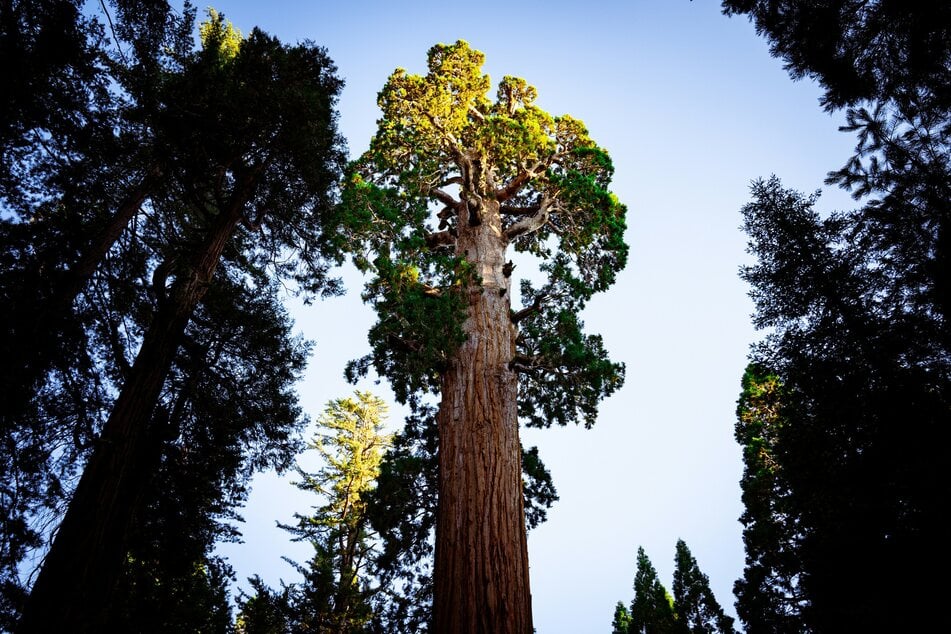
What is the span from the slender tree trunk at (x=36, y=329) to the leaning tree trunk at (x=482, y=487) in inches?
173

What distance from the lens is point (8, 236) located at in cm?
477

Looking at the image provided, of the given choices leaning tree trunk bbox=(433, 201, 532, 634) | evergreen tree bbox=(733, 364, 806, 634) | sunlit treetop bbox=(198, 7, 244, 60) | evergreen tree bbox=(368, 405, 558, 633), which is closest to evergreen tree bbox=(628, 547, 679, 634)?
evergreen tree bbox=(733, 364, 806, 634)

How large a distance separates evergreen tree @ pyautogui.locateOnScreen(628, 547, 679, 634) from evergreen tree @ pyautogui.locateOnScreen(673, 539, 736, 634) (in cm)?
137

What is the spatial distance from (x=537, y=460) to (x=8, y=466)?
Answer: 23.7 feet

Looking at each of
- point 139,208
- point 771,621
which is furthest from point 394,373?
point 771,621

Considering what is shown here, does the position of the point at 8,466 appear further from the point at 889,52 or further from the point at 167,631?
the point at 889,52

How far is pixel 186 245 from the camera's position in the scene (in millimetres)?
6680

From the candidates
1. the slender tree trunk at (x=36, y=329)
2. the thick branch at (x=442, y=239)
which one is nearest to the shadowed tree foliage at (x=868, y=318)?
the thick branch at (x=442, y=239)

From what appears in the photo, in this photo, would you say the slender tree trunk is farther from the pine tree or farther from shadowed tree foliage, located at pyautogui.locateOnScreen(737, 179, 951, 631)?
the pine tree

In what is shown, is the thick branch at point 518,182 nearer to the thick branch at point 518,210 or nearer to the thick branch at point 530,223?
the thick branch at point 518,210

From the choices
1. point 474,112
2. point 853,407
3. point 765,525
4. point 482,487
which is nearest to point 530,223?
point 474,112

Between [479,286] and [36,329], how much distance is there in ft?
16.7

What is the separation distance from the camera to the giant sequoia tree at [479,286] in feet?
12.7

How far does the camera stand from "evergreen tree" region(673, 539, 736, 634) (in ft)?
66.5
